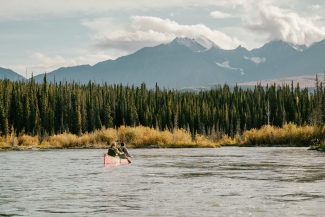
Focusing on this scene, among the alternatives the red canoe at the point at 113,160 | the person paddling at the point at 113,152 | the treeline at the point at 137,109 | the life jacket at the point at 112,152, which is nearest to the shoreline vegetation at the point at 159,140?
the treeline at the point at 137,109

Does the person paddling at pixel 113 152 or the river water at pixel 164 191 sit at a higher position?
the person paddling at pixel 113 152

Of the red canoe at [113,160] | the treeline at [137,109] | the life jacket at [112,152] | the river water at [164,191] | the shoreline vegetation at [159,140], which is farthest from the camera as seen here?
the treeline at [137,109]

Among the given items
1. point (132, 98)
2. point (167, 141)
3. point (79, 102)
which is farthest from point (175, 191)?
point (132, 98)

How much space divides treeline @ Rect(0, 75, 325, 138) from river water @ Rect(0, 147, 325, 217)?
2798 inches

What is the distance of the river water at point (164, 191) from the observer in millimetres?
24391

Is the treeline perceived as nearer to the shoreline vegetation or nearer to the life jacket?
the shoreline vegetation

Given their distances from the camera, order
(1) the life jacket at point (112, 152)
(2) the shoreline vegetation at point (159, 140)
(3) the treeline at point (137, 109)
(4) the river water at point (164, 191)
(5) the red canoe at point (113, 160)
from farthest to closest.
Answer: (3) the treeline at point (137, 109) → (2) the shoreline vegetation at point (159, 140) → (1) the life jacket at point (112, 152) → (5) the red canoe at point (113, 160) → (4) the river water at point (164, 191)

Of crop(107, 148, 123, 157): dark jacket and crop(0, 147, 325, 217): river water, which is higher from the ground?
crop(107, 148, 123, 157): dark jacket

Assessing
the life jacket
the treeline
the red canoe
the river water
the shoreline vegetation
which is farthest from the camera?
the treeline

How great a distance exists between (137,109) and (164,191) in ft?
353

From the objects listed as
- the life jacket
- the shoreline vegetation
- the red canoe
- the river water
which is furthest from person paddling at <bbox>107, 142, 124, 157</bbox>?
the shoreline vegetation

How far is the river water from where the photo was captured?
24391mm

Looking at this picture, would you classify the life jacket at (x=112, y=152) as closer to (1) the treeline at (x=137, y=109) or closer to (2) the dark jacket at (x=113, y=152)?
(2) the dark jacket at (x=113, y=152)

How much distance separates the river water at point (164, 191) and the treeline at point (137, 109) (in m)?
71.1
